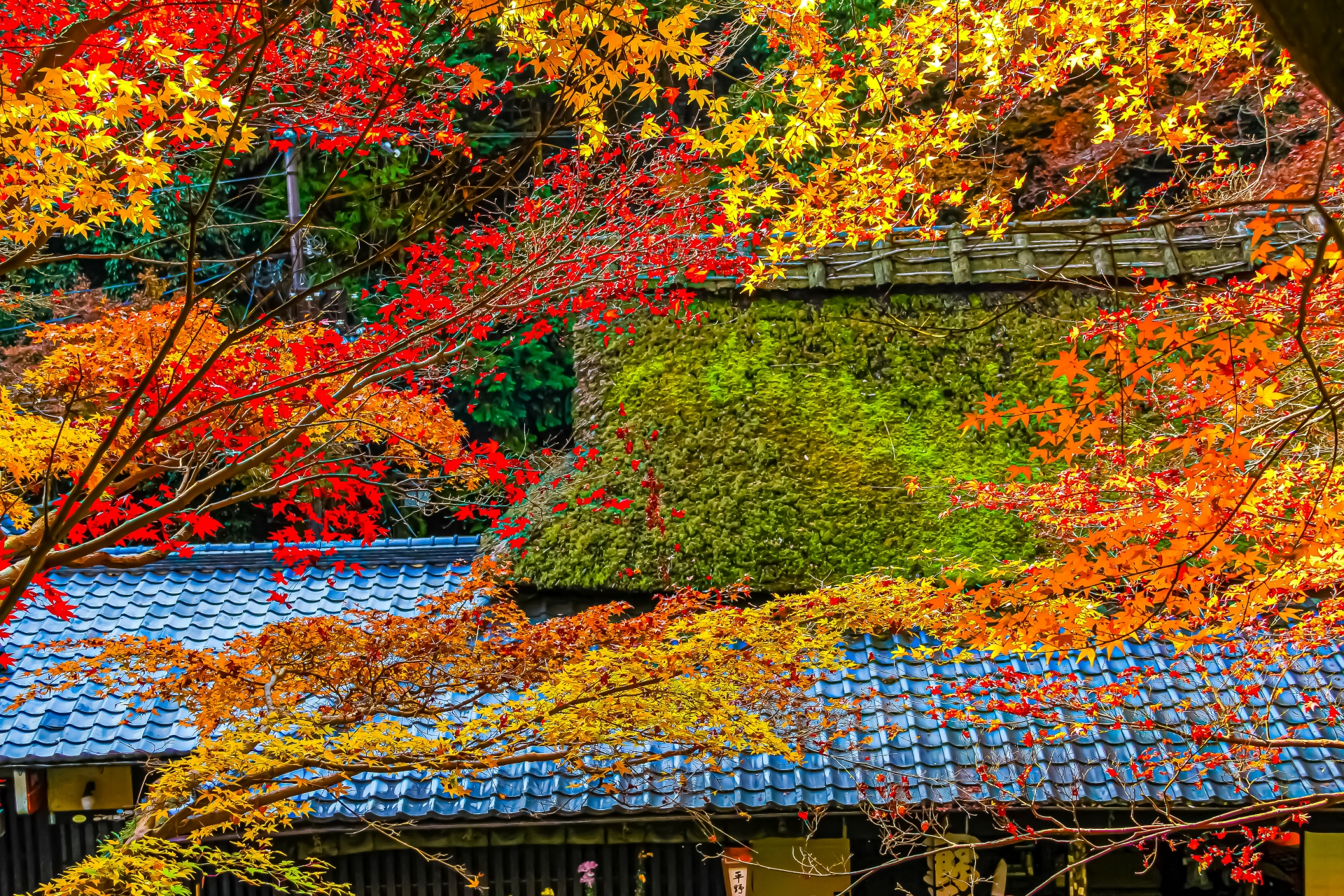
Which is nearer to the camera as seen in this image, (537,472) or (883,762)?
(883,762)

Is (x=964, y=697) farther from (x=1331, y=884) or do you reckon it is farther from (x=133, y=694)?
(x=133, y=694)

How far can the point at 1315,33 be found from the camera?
1273 millimetres

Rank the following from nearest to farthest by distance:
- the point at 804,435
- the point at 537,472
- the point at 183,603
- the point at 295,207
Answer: the point at 537,472 → the point at 804,435 → the point at 183,603 → the point at 295,207

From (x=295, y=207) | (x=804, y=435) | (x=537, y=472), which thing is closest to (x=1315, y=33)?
(x=537, y=472)

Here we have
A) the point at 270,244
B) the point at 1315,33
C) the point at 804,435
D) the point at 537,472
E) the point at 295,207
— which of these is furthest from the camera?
the point at 295,207

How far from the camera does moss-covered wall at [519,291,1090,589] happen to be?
6879mm

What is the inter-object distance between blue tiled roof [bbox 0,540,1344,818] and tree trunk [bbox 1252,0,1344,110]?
4.85 m

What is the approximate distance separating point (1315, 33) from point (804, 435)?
590 cm

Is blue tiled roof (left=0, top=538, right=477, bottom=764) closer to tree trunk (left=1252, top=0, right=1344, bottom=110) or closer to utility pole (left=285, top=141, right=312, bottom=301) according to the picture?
utility pole (left=285, top=141, right=312, bottom=301)

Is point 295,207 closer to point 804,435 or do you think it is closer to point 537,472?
point 537,472

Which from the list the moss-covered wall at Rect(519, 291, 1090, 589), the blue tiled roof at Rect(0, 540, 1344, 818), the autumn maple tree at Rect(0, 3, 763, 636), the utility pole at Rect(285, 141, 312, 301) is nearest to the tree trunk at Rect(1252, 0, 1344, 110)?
the autumn maple tree at Rect(0, 3, 763, 636)

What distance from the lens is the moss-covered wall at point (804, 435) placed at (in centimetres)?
688

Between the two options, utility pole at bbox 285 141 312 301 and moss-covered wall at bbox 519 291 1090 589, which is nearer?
moss-covered wall at bbox 519 291 1090 589

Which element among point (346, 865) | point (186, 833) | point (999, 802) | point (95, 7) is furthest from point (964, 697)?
point (95, 7)
